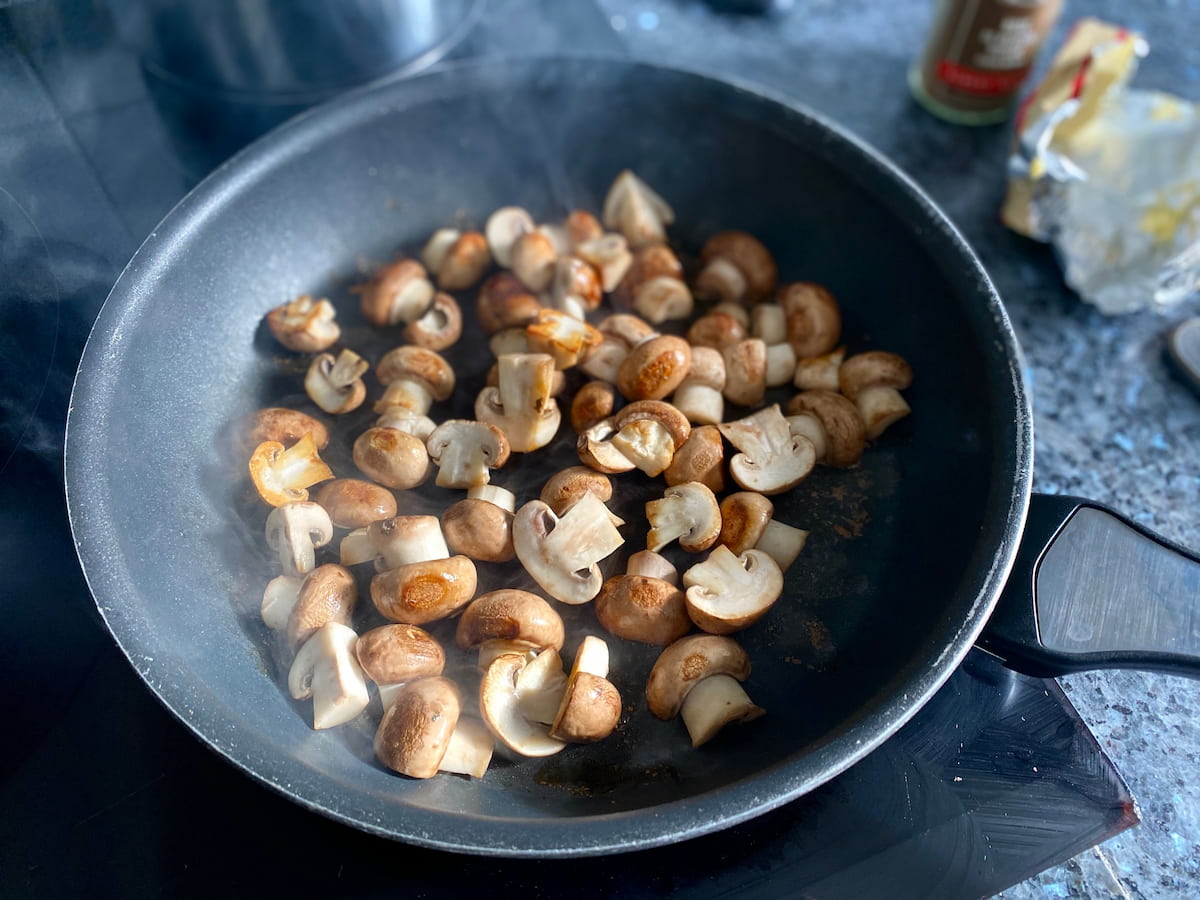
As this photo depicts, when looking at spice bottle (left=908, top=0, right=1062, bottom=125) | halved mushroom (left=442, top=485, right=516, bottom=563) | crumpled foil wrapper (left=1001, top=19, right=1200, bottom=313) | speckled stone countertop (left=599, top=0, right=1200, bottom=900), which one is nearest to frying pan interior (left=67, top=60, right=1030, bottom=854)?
halved mushroom (left=442, top=485, right=516, bottom=563)

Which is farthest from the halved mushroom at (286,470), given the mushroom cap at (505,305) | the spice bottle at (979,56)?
the spice bottle at (979,56)

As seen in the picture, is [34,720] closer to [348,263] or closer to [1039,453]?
[348,263]

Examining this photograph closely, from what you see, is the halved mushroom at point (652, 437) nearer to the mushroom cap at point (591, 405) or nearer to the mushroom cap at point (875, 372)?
the mushroom cap at point (591, 405)

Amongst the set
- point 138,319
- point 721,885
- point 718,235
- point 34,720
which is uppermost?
point 138,319

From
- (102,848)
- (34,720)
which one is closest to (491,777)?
(102,848)

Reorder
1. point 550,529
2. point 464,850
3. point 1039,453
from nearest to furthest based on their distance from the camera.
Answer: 1. point 464,850
2. point 550,529
3. point 1039,453

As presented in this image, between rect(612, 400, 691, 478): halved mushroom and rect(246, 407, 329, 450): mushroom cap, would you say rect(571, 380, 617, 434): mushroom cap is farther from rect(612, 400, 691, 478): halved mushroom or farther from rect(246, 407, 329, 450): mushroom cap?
rect(246, 407, 329, 450): mushroom cap
